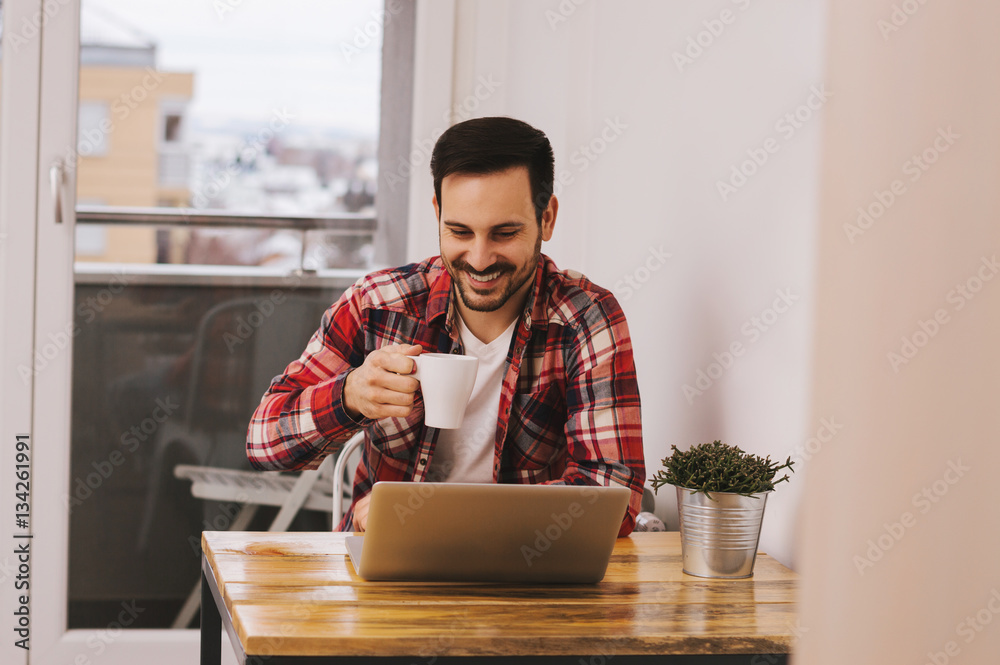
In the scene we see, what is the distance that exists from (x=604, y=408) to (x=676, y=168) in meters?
0.53

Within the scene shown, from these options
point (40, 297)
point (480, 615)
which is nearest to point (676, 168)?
point (480, 615)

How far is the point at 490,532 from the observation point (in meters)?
1.08

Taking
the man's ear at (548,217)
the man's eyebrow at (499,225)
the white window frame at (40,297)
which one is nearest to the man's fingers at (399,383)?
the man's eyebrow at (499,225)

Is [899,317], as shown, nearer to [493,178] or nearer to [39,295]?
[493,178]

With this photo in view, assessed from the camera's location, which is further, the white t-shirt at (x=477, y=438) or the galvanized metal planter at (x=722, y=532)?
the white t-shirt at (x=477, y=438)

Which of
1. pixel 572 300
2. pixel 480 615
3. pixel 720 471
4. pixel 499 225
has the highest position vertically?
pixel 499 225

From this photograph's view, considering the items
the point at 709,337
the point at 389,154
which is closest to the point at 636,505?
the point at 709,337

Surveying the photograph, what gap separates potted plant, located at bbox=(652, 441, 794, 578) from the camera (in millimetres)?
1217

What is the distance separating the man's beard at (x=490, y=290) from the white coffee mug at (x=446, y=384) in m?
0.45

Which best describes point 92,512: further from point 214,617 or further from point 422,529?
point 422,529

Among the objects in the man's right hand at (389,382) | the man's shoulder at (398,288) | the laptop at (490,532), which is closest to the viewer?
the laptop at (490,532)

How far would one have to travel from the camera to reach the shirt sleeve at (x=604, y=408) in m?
1.54

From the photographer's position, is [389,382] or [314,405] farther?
[314,405]

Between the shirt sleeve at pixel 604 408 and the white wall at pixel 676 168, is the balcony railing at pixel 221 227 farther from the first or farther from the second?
the shirt sleeve at pixel 604 408
